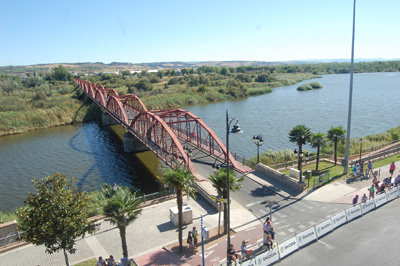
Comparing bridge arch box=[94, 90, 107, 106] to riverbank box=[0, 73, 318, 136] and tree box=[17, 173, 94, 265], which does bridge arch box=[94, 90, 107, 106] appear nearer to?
riverbank box=[0, 73, 318, 136]

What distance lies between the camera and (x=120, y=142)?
152 feet

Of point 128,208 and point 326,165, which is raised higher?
point 128,208

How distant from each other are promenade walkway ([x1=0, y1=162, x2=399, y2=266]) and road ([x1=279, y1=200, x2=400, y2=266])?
2.28 meters

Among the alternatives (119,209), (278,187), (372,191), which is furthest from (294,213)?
(119,209)

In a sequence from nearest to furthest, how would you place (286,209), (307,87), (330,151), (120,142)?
(286,209) → (330,151) → (120,142) → (307,87)

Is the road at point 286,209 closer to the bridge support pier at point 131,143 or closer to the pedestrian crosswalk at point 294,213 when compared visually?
the pedestrian crosswalk at point 294,213

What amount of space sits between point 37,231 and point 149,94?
75.9m

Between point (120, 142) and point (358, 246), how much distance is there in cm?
3853

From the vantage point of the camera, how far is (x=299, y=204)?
701 inches

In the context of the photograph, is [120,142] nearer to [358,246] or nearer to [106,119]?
[106,119]

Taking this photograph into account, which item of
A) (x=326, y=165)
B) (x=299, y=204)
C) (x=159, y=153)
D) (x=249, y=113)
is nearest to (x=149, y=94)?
(x=249, y=113)

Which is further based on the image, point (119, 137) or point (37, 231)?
point (119, 137)

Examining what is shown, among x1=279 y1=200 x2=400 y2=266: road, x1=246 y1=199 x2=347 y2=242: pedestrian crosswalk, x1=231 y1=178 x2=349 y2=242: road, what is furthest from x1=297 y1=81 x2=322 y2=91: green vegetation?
x1=279 y1=200 x2=400 y2=266: road

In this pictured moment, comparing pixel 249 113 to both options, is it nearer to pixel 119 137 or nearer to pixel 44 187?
pixel 119 137
